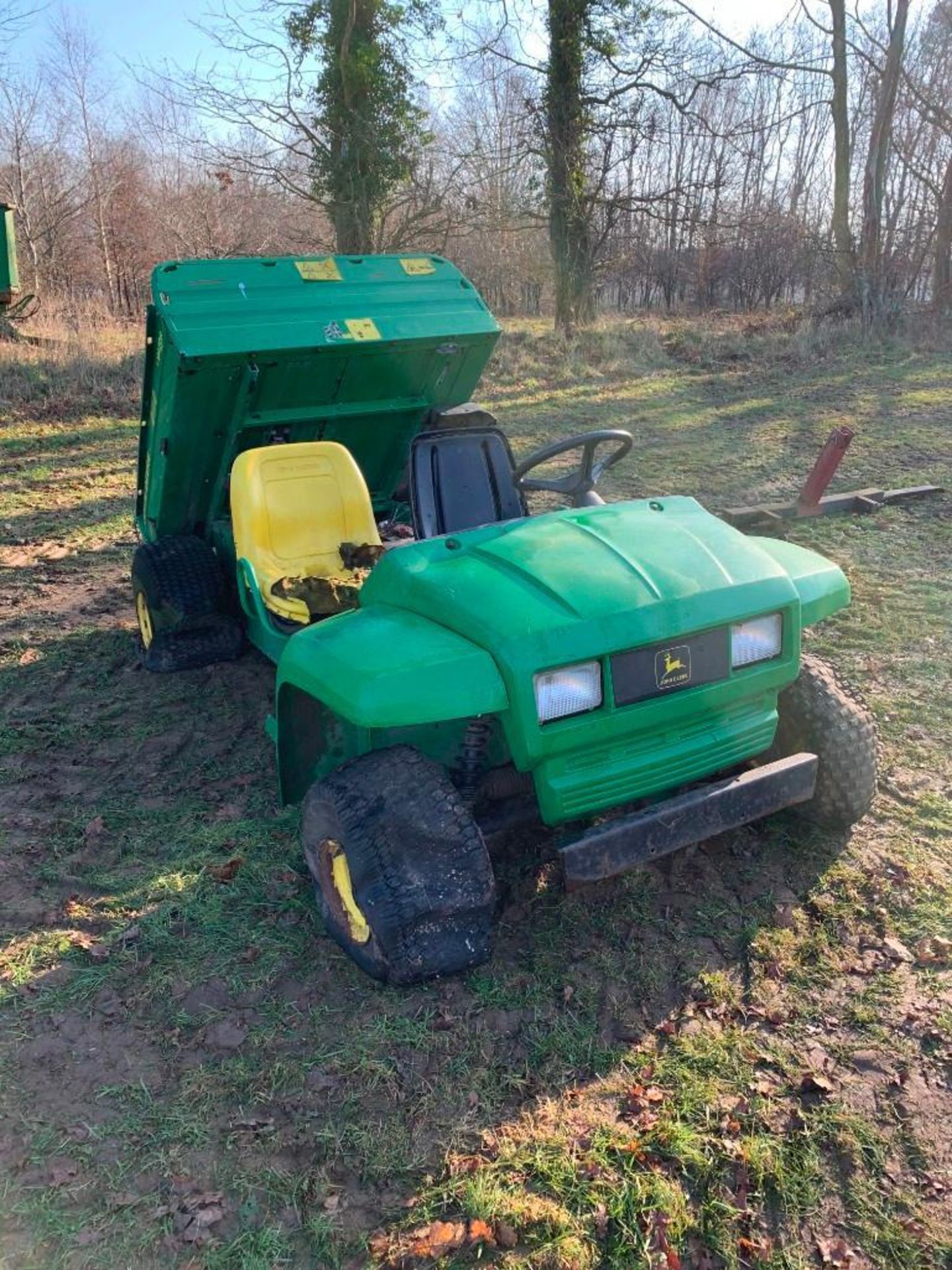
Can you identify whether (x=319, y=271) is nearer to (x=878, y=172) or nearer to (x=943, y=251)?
(x=943, y=251)

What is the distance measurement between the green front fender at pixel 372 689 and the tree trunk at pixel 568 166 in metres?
13.5

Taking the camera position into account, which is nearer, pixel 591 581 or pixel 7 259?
pixel 591 581

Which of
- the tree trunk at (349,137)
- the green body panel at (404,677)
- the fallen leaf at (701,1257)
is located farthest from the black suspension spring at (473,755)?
the tree trunk at (349,137)

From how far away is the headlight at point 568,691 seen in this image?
7.41ft

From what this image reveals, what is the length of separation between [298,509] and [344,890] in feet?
7.33

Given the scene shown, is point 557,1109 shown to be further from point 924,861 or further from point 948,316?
point 948,316

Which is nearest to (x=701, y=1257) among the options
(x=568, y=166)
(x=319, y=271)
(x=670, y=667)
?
(x=670, y=667)

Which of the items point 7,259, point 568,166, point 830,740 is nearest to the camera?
point 830,740

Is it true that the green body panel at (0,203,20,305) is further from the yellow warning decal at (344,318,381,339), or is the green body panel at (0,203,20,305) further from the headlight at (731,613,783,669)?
the headlight at (731,613,783,669)

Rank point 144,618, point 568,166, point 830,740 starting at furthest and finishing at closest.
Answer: point 568,166, point 144,618, point 830,740

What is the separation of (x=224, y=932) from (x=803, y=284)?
21281mm

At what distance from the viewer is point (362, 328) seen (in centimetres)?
445

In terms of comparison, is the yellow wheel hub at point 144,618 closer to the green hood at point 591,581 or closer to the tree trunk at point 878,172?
the green hood at point 591,581

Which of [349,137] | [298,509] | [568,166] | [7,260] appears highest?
[349,137]
